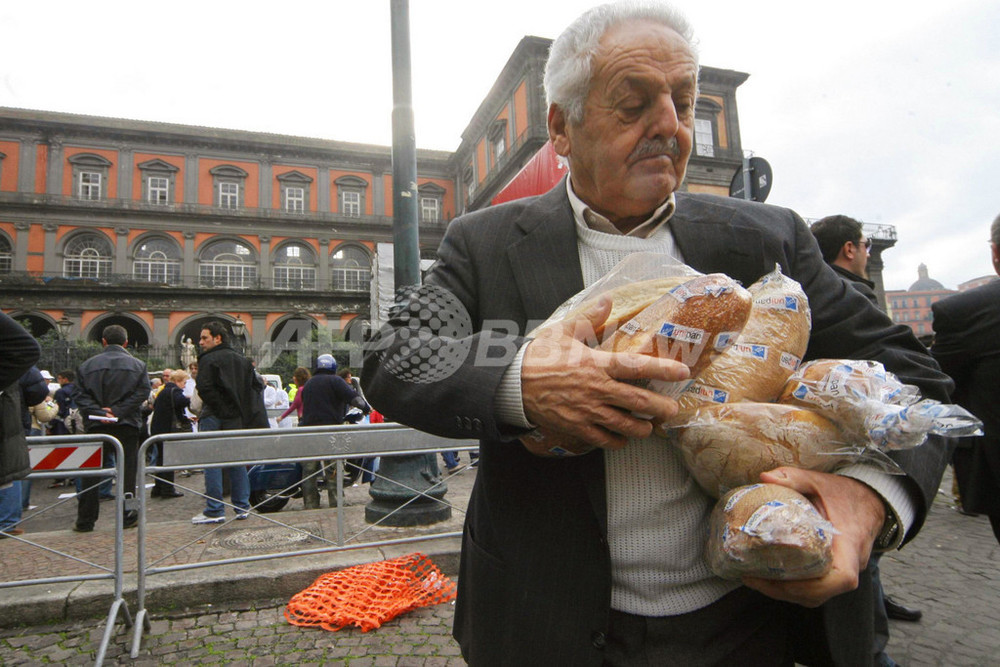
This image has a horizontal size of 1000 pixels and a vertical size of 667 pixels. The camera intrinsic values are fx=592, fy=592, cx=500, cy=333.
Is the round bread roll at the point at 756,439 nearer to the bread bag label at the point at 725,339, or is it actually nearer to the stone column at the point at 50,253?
the bread bag label at the point at 725,339

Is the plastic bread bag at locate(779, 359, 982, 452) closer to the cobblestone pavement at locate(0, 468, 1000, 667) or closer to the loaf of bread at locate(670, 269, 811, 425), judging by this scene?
the loaf of bread at locate(670, 269, 811, 425)

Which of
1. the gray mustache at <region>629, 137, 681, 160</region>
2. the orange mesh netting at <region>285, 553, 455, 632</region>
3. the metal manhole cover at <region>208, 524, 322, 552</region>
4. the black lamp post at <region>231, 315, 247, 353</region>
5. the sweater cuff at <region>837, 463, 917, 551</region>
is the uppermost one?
the black lamp post at <region>231, 315, 247, 353</region>

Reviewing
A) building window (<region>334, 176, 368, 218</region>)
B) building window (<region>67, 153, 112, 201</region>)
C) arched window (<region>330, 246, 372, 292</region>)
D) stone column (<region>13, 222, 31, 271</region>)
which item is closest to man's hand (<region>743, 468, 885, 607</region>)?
arched window (<region>330, 246, 372, 292</region>)

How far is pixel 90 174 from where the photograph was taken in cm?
3412

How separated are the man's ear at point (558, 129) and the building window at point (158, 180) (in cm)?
3955

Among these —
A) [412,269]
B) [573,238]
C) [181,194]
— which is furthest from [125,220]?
[573,238]

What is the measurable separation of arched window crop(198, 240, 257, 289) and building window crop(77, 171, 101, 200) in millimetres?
6602

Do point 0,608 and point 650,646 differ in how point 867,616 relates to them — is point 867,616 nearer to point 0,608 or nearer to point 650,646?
point 650,646

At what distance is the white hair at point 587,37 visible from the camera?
1087mm

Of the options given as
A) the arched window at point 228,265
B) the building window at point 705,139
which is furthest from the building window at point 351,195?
the building window at point 705,139

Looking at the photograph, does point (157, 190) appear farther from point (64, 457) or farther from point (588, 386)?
point (588, 386)

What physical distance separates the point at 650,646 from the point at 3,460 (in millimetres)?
3486

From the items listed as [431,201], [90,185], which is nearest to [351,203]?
[431,201]

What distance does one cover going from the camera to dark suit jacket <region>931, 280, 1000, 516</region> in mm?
2596
